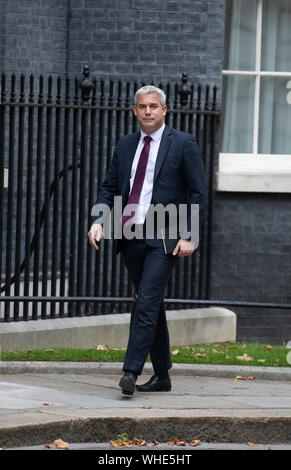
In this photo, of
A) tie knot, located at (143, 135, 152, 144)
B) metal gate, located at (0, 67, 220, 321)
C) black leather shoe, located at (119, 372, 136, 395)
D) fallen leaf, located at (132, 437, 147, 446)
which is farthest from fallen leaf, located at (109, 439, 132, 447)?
metal gate, located at (0, 67, 220, 321)

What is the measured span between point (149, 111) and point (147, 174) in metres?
0.39

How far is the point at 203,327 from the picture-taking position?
412 inches

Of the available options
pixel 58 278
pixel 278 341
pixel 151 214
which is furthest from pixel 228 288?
pixel 151 214

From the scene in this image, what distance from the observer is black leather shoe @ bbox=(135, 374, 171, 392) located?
24.6ft

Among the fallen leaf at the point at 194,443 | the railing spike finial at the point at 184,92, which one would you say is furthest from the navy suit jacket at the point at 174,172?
the railing spike finial at the point at 184,92

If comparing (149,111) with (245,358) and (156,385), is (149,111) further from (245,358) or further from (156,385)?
(245,358)

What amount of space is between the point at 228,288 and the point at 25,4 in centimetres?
346

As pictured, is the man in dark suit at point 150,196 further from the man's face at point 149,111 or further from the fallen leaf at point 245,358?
the fallen leaf at point 245,358

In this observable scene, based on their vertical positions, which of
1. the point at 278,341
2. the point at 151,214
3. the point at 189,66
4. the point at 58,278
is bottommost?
the point at 278,341

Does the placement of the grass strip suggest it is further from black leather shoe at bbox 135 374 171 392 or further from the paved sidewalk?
black leather shoe at bbox 135 374 171 392

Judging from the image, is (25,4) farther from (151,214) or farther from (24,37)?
(151,214)

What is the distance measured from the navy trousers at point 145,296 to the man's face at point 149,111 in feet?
2.38

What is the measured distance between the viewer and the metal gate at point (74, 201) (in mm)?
9633
